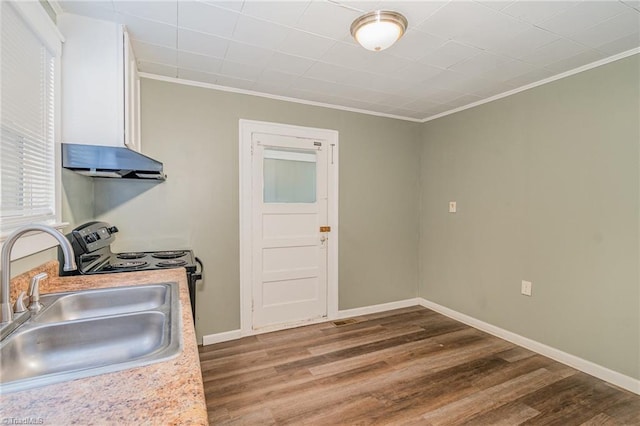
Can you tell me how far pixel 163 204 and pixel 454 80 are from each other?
111 inches

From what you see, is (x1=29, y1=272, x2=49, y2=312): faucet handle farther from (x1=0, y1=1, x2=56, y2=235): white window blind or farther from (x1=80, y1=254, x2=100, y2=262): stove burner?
(x1=80, y1=254, x2=100, y2=262): stove burner

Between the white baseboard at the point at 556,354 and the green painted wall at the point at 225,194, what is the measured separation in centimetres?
83

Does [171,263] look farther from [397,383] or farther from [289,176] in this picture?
[397,383]

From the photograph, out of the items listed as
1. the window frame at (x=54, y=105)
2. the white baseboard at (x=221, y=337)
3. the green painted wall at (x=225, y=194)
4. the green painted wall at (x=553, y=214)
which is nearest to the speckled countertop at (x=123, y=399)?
the window frame at (x=54, y=105)

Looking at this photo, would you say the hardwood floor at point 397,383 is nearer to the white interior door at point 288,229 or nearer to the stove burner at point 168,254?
the white interior door at point 288,229

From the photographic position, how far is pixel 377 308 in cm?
379

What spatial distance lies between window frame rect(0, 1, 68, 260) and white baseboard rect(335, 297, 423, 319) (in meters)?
2.75

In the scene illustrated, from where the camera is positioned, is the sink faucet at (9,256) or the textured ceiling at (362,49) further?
the textured ceiling at (362,49)

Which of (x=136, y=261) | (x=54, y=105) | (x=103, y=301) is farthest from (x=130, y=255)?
(x=54, y=105)

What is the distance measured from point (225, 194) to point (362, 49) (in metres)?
1.76

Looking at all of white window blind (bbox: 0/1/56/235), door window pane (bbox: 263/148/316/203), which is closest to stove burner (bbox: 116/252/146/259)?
white window blind (bbox: 0/1/56/235)

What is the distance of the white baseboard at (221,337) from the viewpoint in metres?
2.91

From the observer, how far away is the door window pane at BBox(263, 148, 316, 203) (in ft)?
10.6

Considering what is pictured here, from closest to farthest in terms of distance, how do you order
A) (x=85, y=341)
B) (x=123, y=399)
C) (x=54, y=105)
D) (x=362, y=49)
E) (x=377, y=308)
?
(x=123, y=399)
(x=85, y=341)
(x=54, y=105)
(x=362, y=49)
(x=377, y=308)
